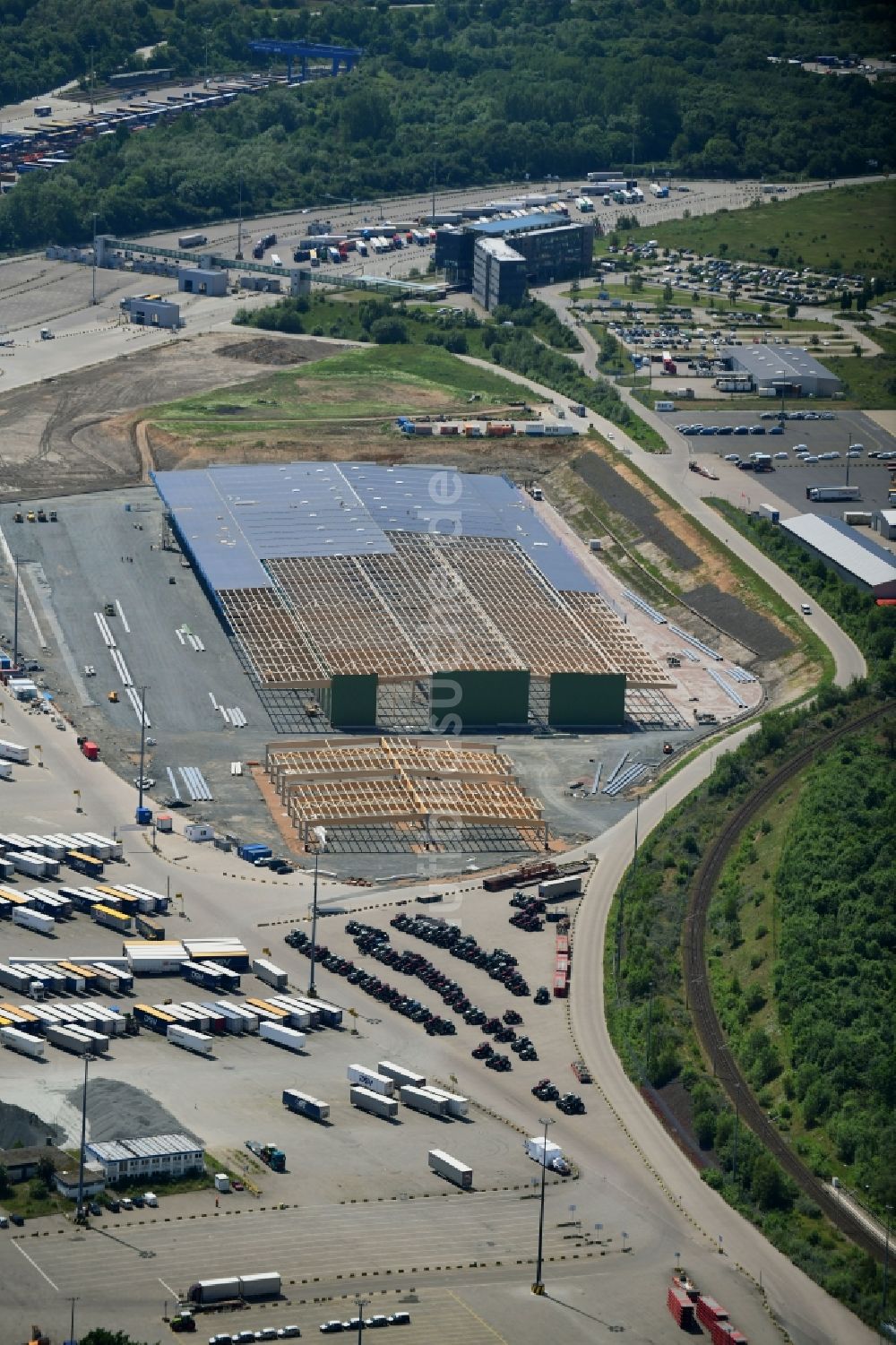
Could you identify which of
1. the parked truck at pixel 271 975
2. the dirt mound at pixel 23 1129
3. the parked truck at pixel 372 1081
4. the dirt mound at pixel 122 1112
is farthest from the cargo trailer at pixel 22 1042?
the parked truck at pixel 372 1081

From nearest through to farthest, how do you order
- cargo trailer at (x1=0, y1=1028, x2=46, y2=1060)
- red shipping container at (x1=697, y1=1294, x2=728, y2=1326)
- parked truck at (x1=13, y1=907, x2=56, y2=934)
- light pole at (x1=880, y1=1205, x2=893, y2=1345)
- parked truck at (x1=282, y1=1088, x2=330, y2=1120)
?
red shipping container at (x1=697, y1=1294, x2=728, y2=1326), light pole at (x1=880, y1=1205, x2=893, y2=1345), parked truck at (x1=282, y1=1088, x2=330, y2=1120), cargo trailer at (x1=0, y1=1028, x2=46, y2=1060), parked truck at (x1=13, y1=907, x2=56, y2=934)

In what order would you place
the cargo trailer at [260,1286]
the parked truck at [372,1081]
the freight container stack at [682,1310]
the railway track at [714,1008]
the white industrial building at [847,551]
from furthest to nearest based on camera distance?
the white industrial building at [847,551], the parked truck at [372,1081], the railway track at [714,1008], the freight container stack at [682,1310], the cargo trailer at [260,1286]

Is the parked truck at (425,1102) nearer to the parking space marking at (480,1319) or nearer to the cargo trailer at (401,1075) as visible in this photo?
the cargo trailer at (401,1075)

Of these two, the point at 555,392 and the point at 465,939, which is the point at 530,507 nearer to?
the point at 555,392

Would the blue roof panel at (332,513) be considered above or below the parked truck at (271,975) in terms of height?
above

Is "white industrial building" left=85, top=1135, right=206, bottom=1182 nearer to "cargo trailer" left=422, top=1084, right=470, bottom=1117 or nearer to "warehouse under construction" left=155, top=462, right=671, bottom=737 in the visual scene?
"cargo trailer" left=422, top=1084, right=470, bottom=1117

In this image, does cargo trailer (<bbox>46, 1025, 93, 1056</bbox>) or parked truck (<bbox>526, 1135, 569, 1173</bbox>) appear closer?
parked truck (<bbox>526, 1135, 569, 1173</bbox>)

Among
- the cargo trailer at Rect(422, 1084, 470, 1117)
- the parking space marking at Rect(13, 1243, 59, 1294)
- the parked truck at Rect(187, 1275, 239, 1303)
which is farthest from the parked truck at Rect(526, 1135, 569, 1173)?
the parking space marking at Rect(13, 1243, 59, 1294)

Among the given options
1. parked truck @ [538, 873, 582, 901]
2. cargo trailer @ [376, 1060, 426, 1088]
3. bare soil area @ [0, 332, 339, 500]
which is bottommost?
parked truck @ [538, 873, 582, 901]
